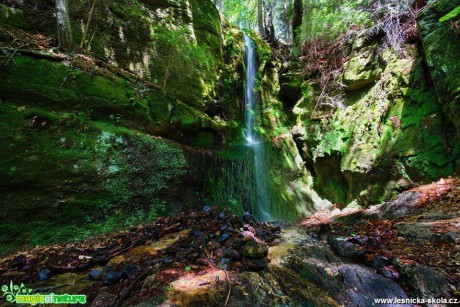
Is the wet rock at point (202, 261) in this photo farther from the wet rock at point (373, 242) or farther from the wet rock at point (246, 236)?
the wet rock at point (373, 242)

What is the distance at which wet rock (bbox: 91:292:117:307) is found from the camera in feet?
6.64

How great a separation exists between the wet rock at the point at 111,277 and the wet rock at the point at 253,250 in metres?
1.43

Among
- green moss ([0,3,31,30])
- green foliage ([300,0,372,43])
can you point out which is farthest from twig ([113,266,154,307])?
green foliage ([300,0,372,43])

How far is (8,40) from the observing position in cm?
412

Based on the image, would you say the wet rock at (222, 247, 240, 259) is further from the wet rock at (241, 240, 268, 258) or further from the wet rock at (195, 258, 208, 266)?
the wet rock at (195, 258, 208, 266)

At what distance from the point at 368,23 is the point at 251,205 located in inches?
298

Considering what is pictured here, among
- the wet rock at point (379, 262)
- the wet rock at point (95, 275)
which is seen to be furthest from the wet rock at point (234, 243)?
the wet rock at point (379, 262)

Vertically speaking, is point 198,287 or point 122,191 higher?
point 122,191

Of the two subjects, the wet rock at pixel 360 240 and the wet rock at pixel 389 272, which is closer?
the wet rock at pixel 389 272

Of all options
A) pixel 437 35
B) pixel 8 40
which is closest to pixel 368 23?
A: pixel 437 35

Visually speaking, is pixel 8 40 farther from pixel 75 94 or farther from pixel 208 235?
pixel 208 235

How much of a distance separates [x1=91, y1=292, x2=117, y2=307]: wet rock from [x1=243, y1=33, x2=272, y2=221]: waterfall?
5.77 meters

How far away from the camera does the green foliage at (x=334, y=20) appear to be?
801 centimetres

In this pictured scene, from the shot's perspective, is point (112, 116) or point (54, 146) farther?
point (112, 116)
